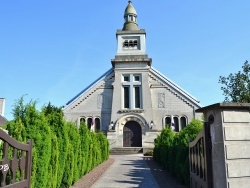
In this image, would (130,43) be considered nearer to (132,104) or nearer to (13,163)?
(132,104)

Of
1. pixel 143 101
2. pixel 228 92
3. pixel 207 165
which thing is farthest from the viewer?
pixel 143 101

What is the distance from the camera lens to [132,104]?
3578cm

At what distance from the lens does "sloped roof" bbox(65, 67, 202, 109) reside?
35781 millimetres

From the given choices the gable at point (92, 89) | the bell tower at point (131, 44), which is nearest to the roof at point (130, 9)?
the bell tower at point (131, 44)

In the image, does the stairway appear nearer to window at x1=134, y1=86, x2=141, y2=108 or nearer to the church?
the church

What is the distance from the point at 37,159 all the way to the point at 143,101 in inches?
1135

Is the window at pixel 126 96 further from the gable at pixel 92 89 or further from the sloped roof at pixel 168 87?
the sloped roof at pixel 168 87

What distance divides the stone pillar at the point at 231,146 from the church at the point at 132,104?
2929 centimetres

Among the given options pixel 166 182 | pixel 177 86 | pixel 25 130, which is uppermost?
pixel 177 86

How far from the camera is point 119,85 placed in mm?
36656

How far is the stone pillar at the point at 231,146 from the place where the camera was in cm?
505

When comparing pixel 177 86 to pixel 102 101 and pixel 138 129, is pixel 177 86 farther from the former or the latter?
pixel 102 101

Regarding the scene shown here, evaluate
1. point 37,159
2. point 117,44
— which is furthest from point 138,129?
point 37,159

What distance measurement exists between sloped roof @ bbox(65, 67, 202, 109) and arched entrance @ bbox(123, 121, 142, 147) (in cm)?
697
